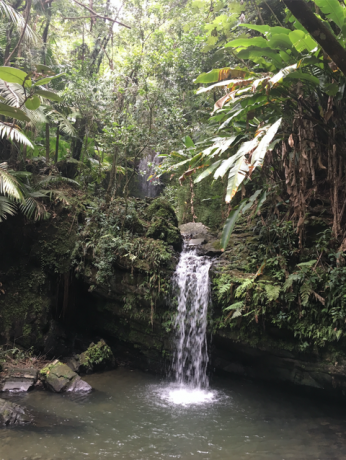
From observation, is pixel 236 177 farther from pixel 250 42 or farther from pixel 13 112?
pixel 13 112

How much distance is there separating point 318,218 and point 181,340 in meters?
3.75

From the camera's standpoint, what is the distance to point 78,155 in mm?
10102

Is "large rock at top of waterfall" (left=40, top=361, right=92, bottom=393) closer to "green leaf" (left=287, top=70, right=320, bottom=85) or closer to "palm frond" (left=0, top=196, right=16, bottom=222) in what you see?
"palm frond" (left=0, top=196, right=16, bottom=222)

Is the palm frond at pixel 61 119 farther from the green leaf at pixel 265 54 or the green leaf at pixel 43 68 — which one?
the green leaf at pixel 265 54

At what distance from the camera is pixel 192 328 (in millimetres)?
6504

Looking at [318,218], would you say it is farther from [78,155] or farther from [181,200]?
[78,155]

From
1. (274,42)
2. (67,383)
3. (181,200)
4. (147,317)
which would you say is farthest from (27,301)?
(274,42)

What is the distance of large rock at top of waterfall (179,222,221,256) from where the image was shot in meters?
7.62

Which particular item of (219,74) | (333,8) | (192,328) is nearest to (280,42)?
(333,8)

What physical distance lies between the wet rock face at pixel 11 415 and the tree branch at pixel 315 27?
18.6 feet

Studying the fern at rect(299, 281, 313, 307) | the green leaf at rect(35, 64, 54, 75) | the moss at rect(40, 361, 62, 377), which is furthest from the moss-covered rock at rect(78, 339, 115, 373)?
the green leaf at rect(35, 64, 54, 75)

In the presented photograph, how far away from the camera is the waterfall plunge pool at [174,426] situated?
3852mm

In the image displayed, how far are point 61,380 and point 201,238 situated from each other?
464cm

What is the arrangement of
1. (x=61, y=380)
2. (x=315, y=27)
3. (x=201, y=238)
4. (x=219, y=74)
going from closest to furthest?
(x=315, y=27) < (x=219, y=74) < (x=61, y=380) < (x=201, y=238)
